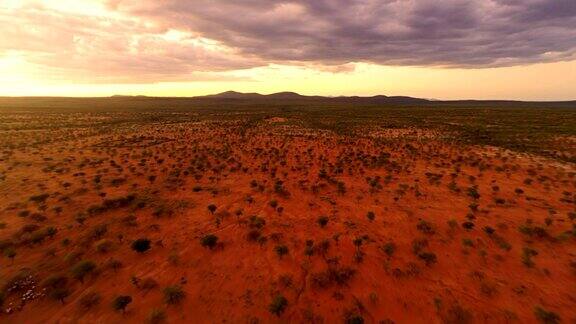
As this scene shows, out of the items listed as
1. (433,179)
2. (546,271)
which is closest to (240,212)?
(546,271)

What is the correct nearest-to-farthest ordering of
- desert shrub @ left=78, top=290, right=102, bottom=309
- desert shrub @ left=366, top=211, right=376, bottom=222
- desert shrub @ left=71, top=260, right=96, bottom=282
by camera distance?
desert shrub @ left=78, top=290, right=102, bottom=309
desert shrub @ left=71, top=260, right=96, bottom=282
desert shrub @ left=366, top=211, right=376, bottom=222

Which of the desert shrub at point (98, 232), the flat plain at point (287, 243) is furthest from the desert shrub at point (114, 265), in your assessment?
the desert shrub at point (98, 232)

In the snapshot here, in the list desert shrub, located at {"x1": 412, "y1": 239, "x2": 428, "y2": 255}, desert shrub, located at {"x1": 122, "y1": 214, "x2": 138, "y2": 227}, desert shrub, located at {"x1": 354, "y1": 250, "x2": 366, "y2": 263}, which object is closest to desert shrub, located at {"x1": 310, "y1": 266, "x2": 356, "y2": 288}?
desert shrub, located at {"x1": 354, "y1": 250, "x2": 366, "y2": 263}

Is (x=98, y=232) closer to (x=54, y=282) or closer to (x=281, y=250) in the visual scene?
(x=54, y=282)

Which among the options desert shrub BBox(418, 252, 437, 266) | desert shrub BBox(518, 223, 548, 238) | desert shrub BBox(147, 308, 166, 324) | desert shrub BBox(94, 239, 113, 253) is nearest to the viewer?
desert shrub BBox(147, 308, 166, 324)

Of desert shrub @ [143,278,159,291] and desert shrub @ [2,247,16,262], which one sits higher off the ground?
desert shrub @ [2,247,16,262]

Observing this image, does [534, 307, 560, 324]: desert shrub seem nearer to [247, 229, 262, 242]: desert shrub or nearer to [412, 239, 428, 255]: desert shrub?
[412, 239, 428, 255]: desert shrub
